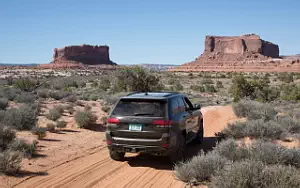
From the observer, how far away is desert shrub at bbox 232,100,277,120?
1301cm

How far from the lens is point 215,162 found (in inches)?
257

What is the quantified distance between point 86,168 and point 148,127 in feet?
5.93

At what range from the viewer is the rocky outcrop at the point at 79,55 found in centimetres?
14838

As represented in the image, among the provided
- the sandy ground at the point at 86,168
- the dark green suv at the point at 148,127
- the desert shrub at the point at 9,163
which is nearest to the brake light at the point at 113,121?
the dark green suv at the point at 148,127

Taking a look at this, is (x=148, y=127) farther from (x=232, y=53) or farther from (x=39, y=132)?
(x=232, y=53)

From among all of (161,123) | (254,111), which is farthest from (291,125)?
(161,123)

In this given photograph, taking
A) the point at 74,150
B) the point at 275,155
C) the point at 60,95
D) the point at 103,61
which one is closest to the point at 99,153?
the point at 74,150

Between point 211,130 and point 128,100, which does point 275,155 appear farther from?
point 211,130

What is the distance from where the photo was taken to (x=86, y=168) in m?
7.83

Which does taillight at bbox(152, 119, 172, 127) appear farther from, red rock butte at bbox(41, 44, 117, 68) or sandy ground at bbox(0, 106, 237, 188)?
red rock butte at bbox(41, 44, 117, 68)

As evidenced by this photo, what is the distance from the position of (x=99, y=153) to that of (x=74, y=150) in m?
0.86

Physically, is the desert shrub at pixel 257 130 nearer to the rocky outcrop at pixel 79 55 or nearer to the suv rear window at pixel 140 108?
the suv rear window at pixel 140 108

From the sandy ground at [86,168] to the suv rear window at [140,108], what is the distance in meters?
1.29

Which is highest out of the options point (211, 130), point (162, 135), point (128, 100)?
point (128, 100)
